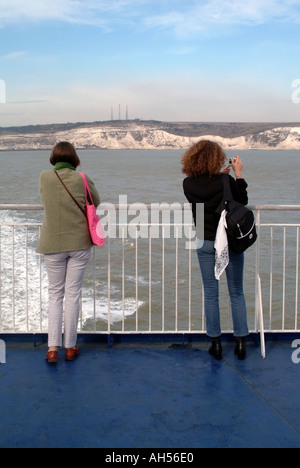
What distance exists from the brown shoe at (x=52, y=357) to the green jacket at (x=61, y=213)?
2.53ft

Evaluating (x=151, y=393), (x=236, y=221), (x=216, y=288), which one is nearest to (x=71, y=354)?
(x=151, y=393)

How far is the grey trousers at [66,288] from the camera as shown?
4.18m

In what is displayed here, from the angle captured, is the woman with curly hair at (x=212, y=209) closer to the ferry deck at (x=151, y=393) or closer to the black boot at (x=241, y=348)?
the black boot at (x=241, y=348)

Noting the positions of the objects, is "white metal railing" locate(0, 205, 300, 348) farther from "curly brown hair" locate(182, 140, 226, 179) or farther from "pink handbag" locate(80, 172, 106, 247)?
"curly brown hair" locate(182, 140, 226, 179)

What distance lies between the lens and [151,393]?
3.74 metres

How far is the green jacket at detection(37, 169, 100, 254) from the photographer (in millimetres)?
4090

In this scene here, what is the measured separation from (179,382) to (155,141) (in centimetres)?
15345

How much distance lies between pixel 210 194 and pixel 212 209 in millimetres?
119

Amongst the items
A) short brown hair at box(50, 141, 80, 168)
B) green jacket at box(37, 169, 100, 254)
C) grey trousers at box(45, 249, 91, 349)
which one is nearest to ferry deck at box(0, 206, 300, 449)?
grey trousers at box(45, 249, 91, 349)

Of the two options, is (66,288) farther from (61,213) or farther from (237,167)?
(237,167)

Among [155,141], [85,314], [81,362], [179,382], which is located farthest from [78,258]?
[155,141]

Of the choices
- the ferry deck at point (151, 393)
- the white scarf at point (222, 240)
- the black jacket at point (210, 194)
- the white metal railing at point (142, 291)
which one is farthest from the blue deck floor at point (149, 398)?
the white metal railing at point (142, 291)
